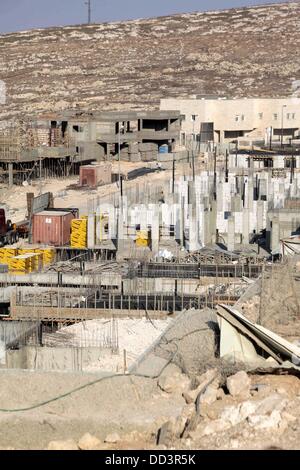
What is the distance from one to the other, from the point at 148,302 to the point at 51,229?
21.5 feet

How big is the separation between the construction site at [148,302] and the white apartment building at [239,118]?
24.8 feet

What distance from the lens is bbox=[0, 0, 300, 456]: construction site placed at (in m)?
10.0

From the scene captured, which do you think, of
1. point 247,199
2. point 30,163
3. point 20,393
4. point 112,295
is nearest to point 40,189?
point 30,163

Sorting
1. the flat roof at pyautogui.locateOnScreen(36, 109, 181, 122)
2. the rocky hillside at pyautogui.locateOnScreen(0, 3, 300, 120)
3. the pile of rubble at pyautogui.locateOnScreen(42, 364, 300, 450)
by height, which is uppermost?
the rocky hillside at pyautogui.locateOnScreen(0, 3, 300, 120)

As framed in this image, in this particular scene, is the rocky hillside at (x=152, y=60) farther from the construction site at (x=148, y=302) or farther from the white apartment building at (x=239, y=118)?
the construction site at (x=148, y=302)

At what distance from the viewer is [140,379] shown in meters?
11.0

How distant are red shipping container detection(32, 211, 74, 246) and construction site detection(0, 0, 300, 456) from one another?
1.2 inches

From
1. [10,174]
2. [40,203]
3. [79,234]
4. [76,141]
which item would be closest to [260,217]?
[79,234]

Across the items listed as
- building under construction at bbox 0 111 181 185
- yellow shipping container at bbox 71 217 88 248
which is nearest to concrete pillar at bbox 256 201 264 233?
yellow shipping container at bbox 71 217 88 248

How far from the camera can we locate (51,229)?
891 inches

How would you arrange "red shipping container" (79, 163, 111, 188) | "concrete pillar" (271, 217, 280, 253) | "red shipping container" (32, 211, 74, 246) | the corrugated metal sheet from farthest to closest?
"red shipping container" (79, 163, 111, 188), the corrugated metal sheet, "red shipping container" (32, 211, 74, 246), "concrete pillar" (271, 217, 280, 253)

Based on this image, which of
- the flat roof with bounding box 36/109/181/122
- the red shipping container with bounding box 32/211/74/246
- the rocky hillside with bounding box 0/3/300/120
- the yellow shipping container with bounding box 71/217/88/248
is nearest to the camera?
the yellow shipping container with bounding box 71/217/88/248

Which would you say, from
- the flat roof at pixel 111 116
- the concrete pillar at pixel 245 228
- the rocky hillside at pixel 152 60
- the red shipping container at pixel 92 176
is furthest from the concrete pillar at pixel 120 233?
the rocky hillside at pixel 152 60

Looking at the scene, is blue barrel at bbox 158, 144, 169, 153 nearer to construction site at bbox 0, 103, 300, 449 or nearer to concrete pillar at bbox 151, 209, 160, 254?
construction site at bbox 0, 103, 300, 449
